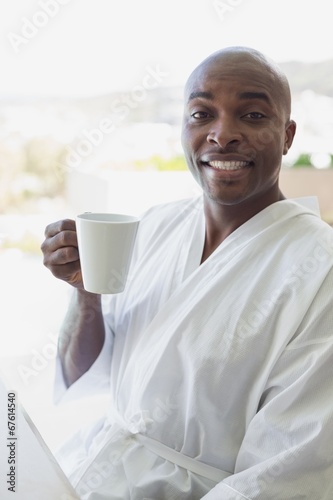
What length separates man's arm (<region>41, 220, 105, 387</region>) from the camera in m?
1.02

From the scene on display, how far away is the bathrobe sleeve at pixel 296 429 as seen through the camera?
2.75ft

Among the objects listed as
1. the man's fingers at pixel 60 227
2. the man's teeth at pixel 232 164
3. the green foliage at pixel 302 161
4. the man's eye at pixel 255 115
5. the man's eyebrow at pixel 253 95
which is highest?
the green foliage at pixel 302 161

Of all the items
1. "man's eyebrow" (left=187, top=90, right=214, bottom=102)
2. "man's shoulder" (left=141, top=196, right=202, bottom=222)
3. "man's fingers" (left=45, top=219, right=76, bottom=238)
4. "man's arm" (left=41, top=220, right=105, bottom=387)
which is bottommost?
"man's arm" (left=41, top=220, right=105, bottom=387)

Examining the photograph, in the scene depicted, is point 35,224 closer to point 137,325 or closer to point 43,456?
point 137,325

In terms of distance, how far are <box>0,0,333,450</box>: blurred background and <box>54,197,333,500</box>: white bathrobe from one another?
70.2 inches

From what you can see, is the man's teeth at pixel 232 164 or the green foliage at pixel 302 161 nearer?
the man's teeth at pixel 232 164

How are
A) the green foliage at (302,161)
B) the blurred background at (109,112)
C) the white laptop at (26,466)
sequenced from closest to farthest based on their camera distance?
the white laptop at (26,466)
the blurred background at (109,112)
the green foliage at (302,161)

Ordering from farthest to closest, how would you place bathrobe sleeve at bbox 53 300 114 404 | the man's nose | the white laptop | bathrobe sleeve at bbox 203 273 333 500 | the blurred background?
1. the blurred background
2. bathrobe sleeve at bbox 53 300 114 404
3. the man's nose
4. bathrobe sleeve at bbox 203 273 333 500
5. the white laptop

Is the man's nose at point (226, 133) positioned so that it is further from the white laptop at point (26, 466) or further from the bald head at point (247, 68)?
the white laptop at point (26, 466)

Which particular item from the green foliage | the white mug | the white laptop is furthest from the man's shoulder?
the green foliage

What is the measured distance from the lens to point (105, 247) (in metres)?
0.89

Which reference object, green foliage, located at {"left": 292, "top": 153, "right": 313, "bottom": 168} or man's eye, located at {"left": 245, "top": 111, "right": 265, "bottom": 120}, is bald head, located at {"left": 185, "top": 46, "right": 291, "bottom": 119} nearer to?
man's eye, located at {"left": 245, "top": 111, "right": 265, "bottom": 120}

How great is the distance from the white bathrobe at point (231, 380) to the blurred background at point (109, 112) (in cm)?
178

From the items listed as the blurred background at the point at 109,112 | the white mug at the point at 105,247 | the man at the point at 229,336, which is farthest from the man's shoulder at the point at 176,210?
the blurred background at the point at 109,112
